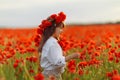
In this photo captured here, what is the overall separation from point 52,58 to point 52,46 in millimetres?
150

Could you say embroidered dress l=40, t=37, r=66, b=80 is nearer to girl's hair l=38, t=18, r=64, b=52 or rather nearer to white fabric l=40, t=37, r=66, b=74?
white fabric l=40, t=37, r=66, b=74

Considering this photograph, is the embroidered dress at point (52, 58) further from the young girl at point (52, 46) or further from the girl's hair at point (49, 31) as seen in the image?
the girl's hair at point (49, 31)

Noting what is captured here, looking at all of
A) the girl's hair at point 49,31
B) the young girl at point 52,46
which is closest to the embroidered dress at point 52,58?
the young girl at point 52,46

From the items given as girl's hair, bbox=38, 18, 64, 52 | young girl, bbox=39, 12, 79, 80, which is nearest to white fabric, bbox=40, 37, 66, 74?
young girl, bbox=39, 12, 79, 80

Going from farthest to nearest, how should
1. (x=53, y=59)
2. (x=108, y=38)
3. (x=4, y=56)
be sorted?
(x=108, y=38), (x=4, y=56), (x=53, y=59)

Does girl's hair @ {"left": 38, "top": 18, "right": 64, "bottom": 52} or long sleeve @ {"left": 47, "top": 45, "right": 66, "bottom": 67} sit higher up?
girl's hair @ {"left": 38, "top": 18, "right": 64, "bottom": 52}

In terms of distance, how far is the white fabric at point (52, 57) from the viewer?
16.9 feet

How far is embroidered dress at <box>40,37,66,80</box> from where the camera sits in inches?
203

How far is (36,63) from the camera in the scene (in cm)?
711

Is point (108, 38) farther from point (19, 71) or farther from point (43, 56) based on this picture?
point (43, 56)

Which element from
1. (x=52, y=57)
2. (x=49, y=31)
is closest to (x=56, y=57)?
(x=52, y=57)

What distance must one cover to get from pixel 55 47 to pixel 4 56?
1.95m

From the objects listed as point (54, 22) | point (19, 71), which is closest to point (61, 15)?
point (54, 22)

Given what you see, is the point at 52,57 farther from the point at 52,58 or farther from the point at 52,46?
the point at 52,46
